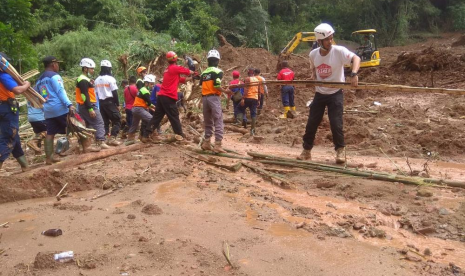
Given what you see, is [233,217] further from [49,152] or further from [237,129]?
[237,129]

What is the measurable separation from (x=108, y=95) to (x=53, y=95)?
1842mm

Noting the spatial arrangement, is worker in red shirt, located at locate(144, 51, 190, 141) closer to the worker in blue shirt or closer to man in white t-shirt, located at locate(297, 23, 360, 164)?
the worker in blue shirt

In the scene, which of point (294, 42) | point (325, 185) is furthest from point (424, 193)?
point (294, 42)

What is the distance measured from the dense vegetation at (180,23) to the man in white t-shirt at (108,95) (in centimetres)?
639

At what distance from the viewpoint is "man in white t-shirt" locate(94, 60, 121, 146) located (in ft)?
28.5

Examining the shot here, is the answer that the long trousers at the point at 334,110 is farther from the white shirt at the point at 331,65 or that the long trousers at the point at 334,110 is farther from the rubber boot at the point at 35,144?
the rubber boot at the point at 35,144

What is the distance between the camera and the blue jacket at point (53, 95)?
22.7 ft

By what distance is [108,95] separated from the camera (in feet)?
28.8

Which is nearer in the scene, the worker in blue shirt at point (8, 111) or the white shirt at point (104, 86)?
the worker in blue shirt at point (8, 111)

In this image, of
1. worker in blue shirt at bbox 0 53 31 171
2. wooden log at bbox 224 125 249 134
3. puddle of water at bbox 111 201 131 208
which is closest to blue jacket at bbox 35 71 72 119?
worker in blue shirt at bbox 0 53 31 171

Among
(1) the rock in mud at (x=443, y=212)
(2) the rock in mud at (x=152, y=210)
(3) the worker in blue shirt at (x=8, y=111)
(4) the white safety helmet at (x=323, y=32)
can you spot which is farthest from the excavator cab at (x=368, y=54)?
(2) the rock in mud at (x=152, y=210)

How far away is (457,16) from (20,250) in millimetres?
38212

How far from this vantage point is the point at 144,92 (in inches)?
334

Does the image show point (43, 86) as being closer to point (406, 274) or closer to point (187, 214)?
point (187, 214)
